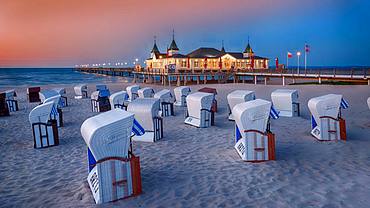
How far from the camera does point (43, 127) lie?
9.35 metres

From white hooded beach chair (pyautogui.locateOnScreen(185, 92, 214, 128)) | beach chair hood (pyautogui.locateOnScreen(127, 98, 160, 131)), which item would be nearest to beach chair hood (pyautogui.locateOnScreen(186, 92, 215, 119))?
white hooded beach chair (pyautogui.locateOnScreen(185, 92, 214, 128))

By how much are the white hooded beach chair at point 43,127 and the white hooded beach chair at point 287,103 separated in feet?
33.0

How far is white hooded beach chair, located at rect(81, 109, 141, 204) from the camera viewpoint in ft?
17.1

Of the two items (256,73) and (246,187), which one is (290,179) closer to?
(246,187)

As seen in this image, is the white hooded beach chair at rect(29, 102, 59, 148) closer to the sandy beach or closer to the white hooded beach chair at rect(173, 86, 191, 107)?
the sandy beach

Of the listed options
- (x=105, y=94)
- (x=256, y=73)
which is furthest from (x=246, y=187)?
(x=256, y=73)

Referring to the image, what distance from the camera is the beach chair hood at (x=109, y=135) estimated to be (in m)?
5.17

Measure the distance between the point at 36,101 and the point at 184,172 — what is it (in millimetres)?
20051

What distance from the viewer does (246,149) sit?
7414 mm

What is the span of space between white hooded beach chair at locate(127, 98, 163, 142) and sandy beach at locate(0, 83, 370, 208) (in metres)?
0.37

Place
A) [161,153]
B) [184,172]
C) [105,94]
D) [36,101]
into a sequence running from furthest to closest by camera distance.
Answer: [36,101] < [105,94] < [161,153] < [184,172]

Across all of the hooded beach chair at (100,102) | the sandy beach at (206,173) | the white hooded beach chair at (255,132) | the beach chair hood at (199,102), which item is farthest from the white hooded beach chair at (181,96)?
the white hooded beach chair at (255,132)

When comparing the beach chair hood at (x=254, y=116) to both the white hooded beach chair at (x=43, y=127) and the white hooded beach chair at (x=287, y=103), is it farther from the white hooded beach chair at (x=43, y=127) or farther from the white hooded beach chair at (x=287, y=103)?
the white hooded beach chair at (x=287, y=103)

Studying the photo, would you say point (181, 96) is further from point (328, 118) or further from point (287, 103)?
point (328, 118)
